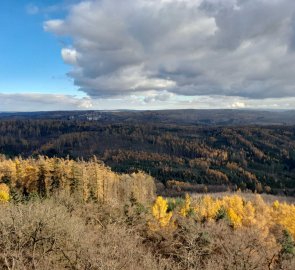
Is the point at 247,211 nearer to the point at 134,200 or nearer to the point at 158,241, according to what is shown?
the point at 134,200

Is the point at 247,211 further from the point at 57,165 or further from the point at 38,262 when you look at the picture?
the point at 38,262

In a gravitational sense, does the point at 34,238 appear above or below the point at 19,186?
above

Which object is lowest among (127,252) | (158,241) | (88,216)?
(158,241)

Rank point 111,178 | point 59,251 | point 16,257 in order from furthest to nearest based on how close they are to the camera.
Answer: point 111,178 < point 59,251 < point 16,257

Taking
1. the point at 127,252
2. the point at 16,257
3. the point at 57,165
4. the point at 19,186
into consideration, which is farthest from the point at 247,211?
the point at 16,257

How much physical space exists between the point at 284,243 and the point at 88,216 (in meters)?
43.2

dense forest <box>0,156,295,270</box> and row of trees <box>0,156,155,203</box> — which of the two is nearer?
dense forest <box>0,156,295,270</box>

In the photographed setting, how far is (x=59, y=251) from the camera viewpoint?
3238 cm

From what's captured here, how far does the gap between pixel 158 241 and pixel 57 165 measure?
4331cm

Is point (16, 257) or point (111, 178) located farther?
point (111, 178)

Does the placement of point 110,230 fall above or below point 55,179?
above

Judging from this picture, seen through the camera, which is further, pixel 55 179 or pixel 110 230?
pixel 55 179

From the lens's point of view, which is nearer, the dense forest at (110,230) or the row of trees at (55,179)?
the dense forest at (110,230)

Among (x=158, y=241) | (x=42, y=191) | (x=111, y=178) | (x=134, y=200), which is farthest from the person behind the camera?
(x=111, y=178)
